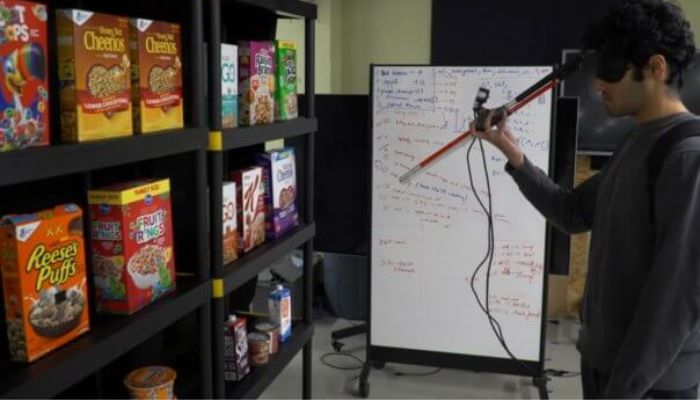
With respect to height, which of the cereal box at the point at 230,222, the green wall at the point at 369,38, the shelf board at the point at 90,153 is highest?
the green wall at the point at 369,38

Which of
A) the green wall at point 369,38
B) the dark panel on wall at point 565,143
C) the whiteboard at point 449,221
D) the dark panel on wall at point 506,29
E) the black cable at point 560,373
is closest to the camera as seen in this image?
the whiteboard at point 449,221

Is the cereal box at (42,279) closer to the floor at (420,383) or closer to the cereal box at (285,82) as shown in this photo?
the cereal box at (285,82)

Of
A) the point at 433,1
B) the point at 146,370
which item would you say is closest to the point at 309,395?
the point at 146,370

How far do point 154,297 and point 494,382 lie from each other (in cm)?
201

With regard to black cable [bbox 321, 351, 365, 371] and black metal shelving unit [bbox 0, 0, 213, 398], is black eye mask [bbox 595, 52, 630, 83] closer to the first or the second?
black metal shelving unit [bbox 0, 0, 213, 398]

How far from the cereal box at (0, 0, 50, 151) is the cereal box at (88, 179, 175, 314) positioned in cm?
27

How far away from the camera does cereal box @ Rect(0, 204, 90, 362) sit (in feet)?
3.71

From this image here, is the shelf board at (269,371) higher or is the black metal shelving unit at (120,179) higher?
the black metal shelving unit at (120,179)

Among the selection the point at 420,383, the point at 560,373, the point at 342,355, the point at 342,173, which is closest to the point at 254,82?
the point at 342,173

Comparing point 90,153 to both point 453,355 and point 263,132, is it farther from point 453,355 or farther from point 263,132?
point 453,355

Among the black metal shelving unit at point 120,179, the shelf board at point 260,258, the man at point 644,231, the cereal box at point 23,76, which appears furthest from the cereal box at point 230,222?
the man at point 644,231

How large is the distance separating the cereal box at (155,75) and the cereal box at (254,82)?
340mm

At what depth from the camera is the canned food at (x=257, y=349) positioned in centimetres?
211

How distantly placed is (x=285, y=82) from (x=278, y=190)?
35 centimetres
